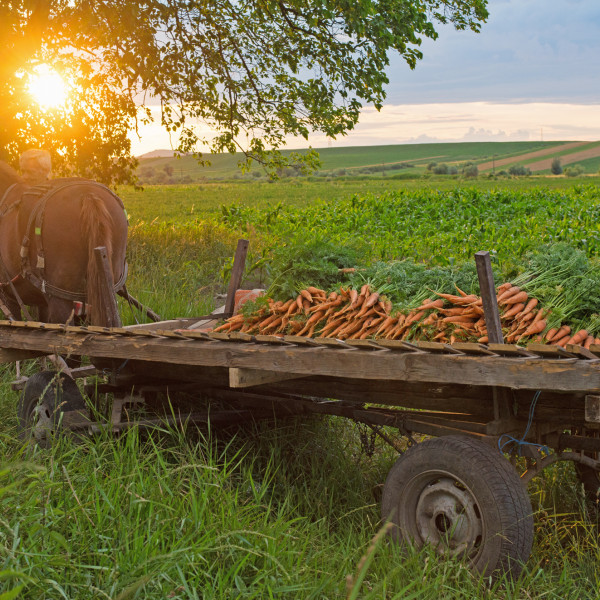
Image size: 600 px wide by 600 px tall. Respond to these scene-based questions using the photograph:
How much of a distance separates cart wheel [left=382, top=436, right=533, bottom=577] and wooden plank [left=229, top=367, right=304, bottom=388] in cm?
85

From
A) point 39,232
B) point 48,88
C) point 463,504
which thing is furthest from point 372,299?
point 48,88

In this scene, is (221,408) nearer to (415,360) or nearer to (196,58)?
(415,360)

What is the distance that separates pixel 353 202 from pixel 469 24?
1071 centimetres

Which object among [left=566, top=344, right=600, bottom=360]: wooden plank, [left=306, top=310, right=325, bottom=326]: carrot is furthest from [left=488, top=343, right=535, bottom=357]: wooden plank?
[left=306, top=310, right=325, bottom=326]: carrot

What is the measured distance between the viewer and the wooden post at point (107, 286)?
5.77 m

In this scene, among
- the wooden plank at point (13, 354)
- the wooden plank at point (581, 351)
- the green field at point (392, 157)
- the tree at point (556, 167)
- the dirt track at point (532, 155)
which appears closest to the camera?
the wooden plank at point (581, 351)

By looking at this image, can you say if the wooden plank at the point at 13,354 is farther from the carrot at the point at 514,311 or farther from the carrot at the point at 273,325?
the carrot at the point at 514,311

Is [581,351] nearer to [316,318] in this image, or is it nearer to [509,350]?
[509,350]

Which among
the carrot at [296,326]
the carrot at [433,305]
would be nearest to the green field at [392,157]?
the carrot at [296,326]

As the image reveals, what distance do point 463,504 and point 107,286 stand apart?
3.31 metres

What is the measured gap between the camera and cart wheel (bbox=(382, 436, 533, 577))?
3.53 metres

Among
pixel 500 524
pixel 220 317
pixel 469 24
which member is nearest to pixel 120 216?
pixel 220 317

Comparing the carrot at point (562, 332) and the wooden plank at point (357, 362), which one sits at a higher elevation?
the carrot at point (562, 332)

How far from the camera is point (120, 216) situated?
6.96 m
